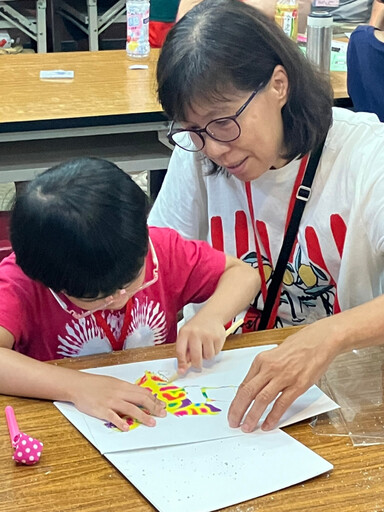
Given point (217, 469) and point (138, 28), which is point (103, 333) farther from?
point (138, 28)

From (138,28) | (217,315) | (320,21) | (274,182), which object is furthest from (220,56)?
(138,28)

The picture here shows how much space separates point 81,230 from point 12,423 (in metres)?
0.27

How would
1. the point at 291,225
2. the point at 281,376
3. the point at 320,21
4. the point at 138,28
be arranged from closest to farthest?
1. the point at 281,376
2. the point at 291,225
3. the point at 320,21
4. the point at 138,28

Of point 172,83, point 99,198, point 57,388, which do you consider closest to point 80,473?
point 57,388

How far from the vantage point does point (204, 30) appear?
4.12ft

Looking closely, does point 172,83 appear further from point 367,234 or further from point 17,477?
point 17,477

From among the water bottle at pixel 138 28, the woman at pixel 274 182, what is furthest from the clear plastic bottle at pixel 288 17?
the woman at pixel 274 182

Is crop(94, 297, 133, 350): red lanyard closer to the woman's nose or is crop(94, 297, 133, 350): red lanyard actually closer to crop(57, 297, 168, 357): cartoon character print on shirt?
crop(57, 297, 168, 357): cartoon character print on shirt

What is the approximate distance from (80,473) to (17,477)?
74 mm

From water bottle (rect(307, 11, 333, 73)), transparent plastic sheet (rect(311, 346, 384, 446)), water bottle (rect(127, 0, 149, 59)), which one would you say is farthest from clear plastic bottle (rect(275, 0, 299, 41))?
transparent plastic sheet (rect(311, 346, 384, 446))

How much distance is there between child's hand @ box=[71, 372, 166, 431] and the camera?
40.2 inches

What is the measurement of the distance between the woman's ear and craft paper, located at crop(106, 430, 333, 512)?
61cm

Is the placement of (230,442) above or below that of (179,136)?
below

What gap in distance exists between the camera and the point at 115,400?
40.8 inches
